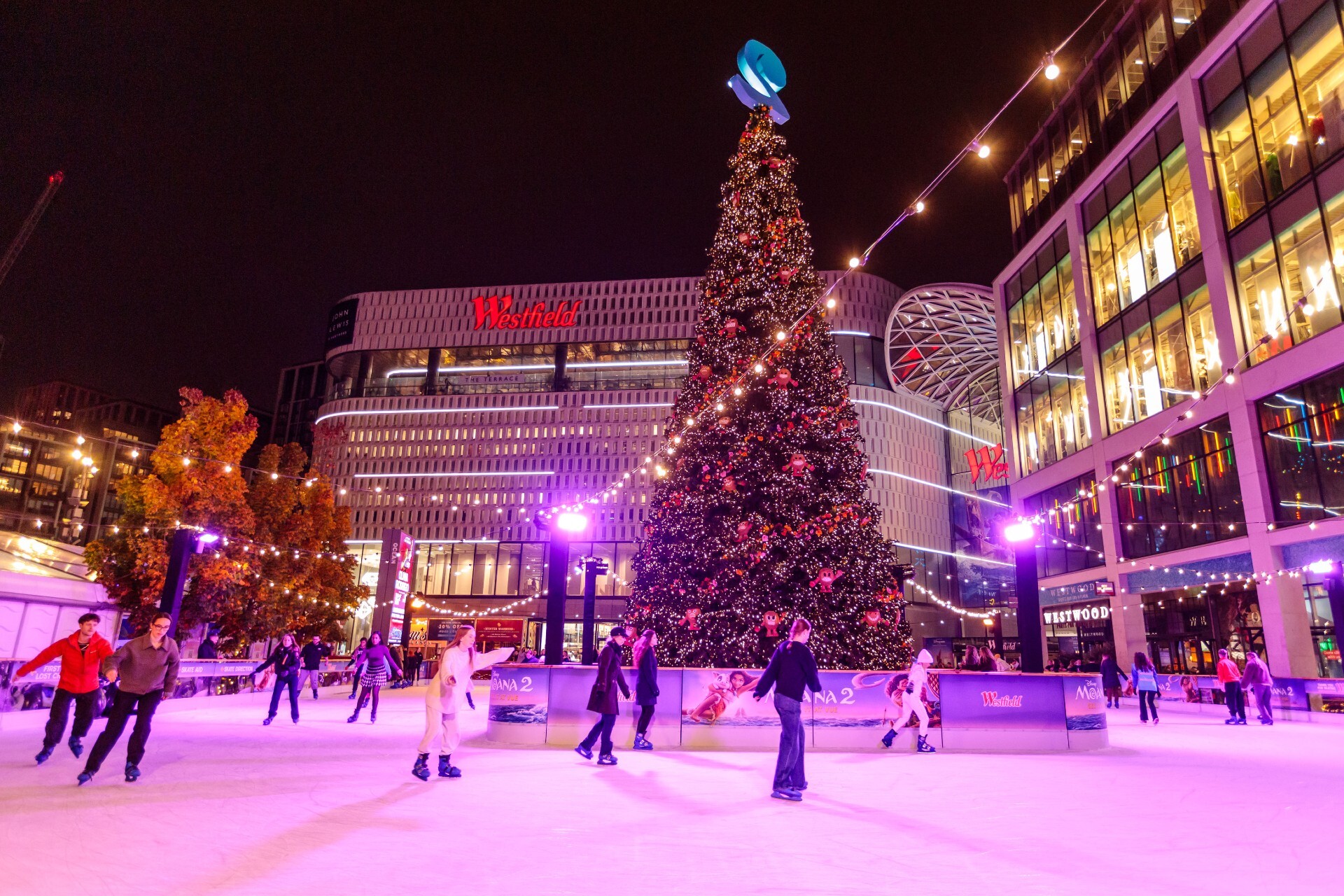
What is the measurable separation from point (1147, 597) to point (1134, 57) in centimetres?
Answer: 1813

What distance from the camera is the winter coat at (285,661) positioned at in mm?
14172

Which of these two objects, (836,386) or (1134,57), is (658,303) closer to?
(1134,57)

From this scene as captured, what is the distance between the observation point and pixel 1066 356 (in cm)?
3056

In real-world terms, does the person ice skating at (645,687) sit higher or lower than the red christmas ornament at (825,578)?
lower

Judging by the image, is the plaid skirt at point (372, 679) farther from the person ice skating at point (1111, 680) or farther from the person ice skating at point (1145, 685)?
the person ice skating at point (1111, 680)

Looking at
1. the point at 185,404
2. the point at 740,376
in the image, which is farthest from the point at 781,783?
the point at 185,404

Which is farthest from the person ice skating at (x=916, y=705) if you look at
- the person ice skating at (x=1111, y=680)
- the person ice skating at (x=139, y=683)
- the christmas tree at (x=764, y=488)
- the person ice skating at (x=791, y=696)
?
the person ice skating at (x=1111, y=680)

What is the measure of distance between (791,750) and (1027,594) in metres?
8.58

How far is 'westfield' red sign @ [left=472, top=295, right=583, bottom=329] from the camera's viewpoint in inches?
2596

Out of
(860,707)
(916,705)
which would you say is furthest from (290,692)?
(916,705)

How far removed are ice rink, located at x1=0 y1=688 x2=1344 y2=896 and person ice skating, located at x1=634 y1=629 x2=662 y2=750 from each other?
83 cm

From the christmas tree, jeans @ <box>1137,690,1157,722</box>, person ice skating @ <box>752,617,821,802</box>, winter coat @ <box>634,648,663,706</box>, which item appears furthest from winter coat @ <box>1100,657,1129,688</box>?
person ice skating @ <box>752,617,821,802</box>

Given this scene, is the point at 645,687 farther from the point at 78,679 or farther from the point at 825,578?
the point at 78,679

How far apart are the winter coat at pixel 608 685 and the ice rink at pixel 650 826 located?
0.70 meters
